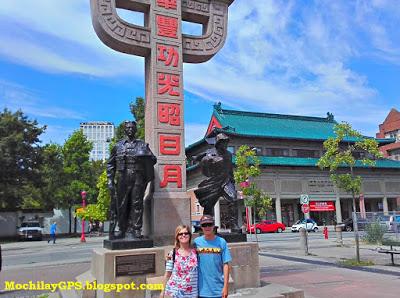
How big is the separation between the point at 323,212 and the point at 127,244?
4412 centimetres

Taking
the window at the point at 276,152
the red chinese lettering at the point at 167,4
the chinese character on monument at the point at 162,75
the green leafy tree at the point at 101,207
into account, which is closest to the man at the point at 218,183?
the chinese character on monument at the point at 162,75

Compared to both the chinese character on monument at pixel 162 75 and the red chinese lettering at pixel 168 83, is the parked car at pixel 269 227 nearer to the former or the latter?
the chinese character on monument at pixel 162 75

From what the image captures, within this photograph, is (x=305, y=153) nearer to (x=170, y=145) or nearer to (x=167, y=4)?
(x=167, y=4)

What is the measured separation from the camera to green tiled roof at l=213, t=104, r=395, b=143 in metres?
45.3

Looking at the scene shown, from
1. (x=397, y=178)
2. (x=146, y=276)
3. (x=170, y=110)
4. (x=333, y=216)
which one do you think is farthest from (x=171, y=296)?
(x=397, y=178)

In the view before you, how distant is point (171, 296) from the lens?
12.9 ft

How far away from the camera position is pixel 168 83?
8.91m

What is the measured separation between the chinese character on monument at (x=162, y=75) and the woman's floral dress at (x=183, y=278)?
407 centimetres

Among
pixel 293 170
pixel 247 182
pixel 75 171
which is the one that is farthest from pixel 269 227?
pixel 75 171

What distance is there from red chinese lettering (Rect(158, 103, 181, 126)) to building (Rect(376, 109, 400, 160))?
64666mm

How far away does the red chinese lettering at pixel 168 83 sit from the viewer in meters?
8.82

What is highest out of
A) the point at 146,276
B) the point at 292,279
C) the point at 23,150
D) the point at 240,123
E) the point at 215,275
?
the point at 240,123

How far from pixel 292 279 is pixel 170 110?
5.36 m

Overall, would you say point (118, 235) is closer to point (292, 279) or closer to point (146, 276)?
point (146, 276)
